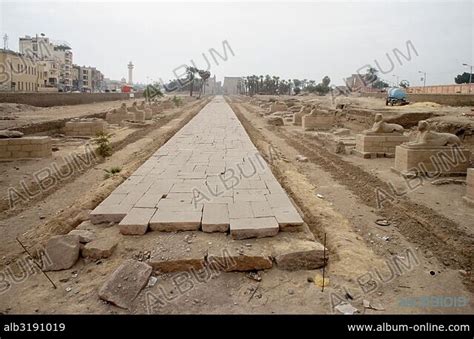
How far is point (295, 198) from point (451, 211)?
2.32m

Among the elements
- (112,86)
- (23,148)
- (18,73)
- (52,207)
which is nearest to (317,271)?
(52,207)

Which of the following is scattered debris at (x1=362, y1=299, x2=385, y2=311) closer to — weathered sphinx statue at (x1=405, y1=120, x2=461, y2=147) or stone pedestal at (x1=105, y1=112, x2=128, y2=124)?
weathered sphinx statue at (x1=405, y1=120, x2=461, y2=147)

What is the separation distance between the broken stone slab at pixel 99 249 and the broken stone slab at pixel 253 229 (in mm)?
1275

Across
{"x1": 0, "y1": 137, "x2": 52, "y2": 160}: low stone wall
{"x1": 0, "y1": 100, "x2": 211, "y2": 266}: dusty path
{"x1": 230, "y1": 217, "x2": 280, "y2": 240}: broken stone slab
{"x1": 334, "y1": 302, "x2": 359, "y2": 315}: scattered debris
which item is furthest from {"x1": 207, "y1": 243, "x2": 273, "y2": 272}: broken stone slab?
{"x1": 0, "y1": 137, "x2": 52, "y2": 160}: low stone wall

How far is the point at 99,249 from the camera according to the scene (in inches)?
152

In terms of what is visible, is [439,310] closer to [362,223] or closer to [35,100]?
[362,223]

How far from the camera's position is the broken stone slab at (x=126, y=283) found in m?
3.16

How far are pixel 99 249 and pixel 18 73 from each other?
43973mm

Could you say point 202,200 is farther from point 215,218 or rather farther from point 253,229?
point 253,229

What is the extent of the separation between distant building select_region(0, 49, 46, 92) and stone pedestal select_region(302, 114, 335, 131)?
2824cm

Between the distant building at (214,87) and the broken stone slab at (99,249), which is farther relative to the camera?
the distant building at (214,87)

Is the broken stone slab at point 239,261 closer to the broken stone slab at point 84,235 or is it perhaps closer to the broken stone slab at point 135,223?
the broken stone slab at point 135,223

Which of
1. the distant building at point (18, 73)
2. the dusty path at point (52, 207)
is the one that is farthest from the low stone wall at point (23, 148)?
the distant building at point (18, 73)

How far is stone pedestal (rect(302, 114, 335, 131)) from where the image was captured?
1780 cm
